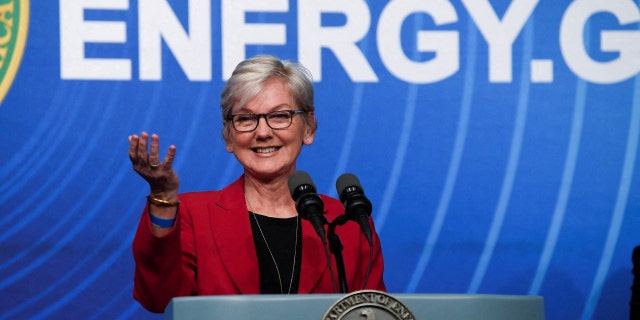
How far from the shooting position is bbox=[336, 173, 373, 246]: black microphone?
193cm

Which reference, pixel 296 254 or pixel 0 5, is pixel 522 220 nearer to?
pixel 296 254

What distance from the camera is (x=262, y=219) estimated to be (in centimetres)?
261

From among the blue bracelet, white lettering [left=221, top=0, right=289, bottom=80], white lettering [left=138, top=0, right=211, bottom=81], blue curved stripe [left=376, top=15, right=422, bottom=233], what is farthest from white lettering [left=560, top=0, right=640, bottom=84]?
the blue bracelet

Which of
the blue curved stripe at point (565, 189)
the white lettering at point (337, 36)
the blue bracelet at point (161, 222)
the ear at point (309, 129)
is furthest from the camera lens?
the blue curved stripe at point (565, 189)

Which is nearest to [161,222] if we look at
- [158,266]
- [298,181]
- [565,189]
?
[158,266]

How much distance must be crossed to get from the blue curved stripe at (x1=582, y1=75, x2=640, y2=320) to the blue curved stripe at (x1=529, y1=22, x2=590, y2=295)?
7.9 inches

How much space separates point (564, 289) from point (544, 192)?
15.0 inches

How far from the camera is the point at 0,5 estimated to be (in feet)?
10.8

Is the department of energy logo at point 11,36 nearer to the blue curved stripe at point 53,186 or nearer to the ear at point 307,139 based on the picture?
the blue curved stripe at point 53,186

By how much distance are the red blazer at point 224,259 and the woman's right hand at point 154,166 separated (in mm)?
186

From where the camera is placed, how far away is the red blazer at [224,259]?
2207 millimetres

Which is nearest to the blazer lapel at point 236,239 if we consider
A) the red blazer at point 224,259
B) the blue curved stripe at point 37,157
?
the red blazer at point 224,259

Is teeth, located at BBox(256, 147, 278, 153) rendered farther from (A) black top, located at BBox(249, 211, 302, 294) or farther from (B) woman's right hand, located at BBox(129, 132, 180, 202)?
(B) woman's right hand, located at BBox(129, 132, 180, 202)

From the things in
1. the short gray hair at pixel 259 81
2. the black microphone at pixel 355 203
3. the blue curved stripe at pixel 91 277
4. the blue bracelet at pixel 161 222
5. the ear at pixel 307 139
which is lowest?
→ the blue curved stripe at pixel 91 277
